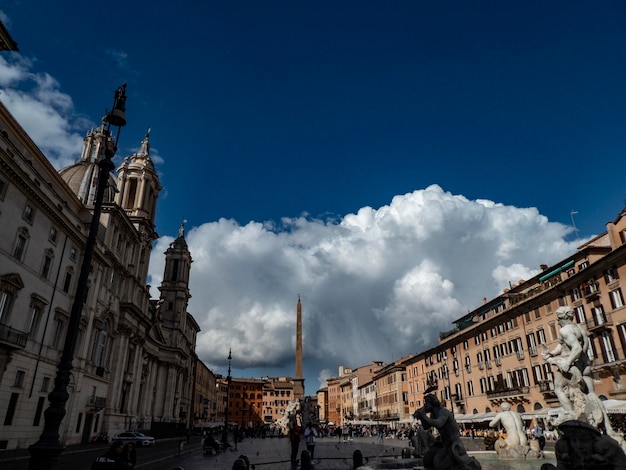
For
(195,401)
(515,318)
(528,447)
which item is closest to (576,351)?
(528,447)

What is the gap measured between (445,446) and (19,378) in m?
23.8

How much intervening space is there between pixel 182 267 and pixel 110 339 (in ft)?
112

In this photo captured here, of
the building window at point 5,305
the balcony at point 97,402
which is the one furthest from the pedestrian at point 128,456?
the balcony at point 97,402

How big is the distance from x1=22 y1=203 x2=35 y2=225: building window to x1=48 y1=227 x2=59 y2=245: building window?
6.86 feet

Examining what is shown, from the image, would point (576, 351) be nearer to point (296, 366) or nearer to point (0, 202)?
point (0, 202)

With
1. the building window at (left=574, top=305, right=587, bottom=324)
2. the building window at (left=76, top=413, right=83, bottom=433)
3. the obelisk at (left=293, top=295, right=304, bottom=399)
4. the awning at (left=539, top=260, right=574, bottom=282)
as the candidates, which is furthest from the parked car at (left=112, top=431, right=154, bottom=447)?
the obelisk at (left=293, top=295, right=304, bottom=399)

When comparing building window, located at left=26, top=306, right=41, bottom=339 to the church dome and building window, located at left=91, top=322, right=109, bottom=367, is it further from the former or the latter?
the church dome

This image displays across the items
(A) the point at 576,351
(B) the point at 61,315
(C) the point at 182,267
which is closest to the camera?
(A) the point at 576,351

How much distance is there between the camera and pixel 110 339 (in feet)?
120

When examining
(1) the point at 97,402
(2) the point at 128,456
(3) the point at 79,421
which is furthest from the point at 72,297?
(2) the point at 128,456

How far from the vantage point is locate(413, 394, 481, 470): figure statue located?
6.61 m

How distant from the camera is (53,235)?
25.9 meters

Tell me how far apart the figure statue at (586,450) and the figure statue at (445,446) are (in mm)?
1534

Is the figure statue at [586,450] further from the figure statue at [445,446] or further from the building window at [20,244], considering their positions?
the building window at [20,244]
